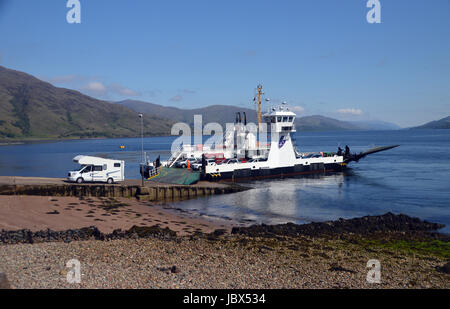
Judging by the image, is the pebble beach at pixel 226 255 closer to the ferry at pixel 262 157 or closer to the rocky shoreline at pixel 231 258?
the rocky shoreline at pixel 231 258

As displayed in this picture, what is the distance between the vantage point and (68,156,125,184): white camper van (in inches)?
1181

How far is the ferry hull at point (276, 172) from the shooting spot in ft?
134

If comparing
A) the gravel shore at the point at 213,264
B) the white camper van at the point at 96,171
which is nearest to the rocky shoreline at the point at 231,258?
the gravel shore at the point at 213,264

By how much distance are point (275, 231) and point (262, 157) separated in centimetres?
3145

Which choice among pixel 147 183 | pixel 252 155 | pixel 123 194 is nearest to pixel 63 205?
pixel 123 194

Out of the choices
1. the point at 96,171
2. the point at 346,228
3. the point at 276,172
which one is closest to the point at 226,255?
the point at 346,228

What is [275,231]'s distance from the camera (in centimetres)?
1798

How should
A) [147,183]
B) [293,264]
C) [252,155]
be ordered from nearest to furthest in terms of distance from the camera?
1. [293,264]
2. [147,183]
3. [252,155]

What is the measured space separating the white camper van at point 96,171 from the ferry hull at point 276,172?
11.0m

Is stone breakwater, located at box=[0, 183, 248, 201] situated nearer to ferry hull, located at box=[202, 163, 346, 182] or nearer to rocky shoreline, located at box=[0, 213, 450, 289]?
ferry hull, located at box=[202, 163, 346, 182]

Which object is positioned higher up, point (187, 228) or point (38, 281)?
point (38, 281)
